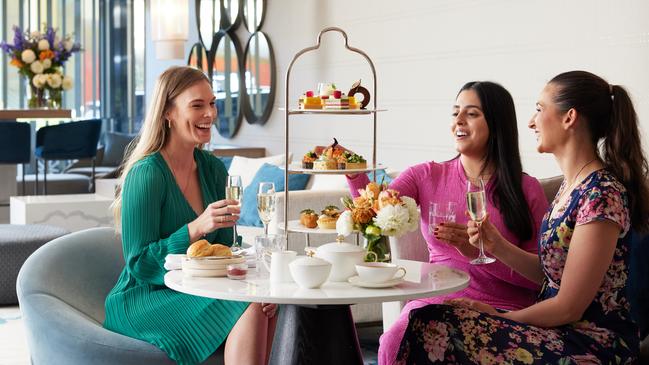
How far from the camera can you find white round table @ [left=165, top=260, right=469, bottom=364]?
2314 mm

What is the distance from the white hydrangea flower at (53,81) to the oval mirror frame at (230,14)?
1.50 metres

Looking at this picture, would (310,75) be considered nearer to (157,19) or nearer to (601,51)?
(157,19)

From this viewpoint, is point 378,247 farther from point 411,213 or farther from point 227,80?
point 227,80

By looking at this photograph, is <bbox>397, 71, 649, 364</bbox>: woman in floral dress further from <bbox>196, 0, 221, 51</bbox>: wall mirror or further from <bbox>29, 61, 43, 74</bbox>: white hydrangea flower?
<bbox>29, 61, 43, 74</bbox>: white hydrangea flower

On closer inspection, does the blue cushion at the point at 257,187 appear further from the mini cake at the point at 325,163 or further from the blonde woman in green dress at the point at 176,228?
the blonde woman in green dress at the point at 176,228

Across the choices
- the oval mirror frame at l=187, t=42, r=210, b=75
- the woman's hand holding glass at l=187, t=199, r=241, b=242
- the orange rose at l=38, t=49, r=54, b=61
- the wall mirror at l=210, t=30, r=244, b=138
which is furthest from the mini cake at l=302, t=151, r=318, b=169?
the orange rose at l=38, t=49, r=54, b=61

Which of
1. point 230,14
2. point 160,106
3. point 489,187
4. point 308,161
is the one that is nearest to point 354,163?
point 308,161

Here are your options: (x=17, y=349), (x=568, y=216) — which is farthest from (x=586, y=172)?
(x=17, y=349)

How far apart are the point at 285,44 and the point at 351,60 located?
3.56 ft

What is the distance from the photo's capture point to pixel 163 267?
2754 mm

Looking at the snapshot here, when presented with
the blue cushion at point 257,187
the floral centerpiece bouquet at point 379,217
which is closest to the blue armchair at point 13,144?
the blue cushion at point 257,187

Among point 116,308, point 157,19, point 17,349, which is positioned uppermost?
point 157,19

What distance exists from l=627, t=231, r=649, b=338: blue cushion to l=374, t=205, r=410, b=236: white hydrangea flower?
2.68 ft

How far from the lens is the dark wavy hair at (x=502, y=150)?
Answer: 294cm
